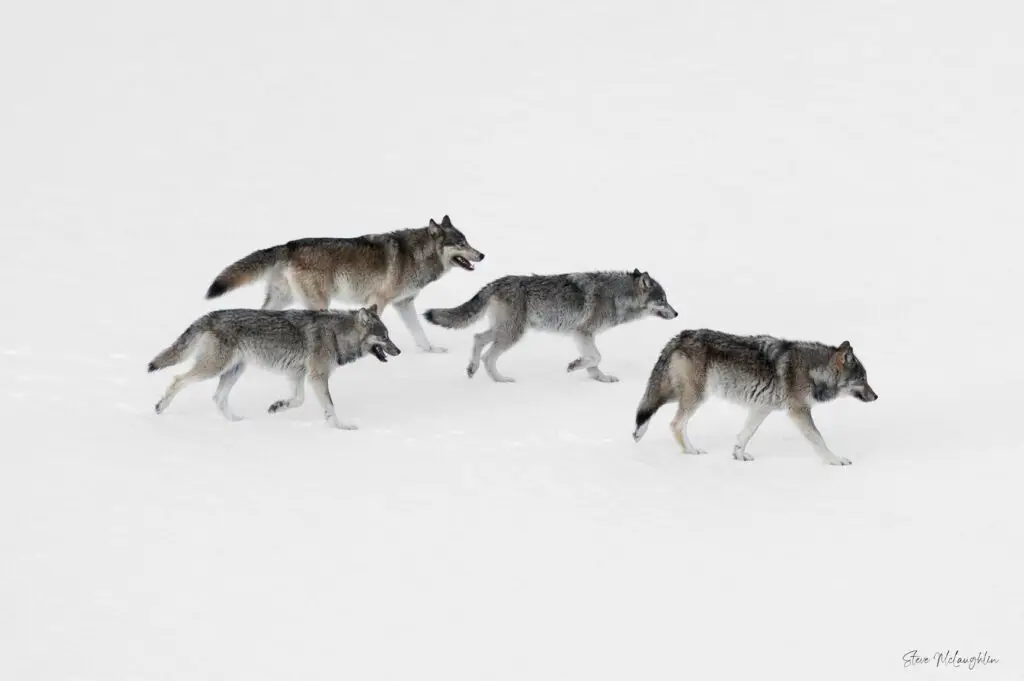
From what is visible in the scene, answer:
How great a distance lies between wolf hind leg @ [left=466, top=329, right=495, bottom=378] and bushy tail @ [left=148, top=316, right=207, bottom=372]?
3.49 metres

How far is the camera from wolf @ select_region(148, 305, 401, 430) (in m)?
12.9

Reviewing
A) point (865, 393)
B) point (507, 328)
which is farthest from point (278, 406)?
point (865, 393)

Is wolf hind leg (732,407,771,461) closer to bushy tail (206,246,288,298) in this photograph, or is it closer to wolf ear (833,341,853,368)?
wolf ear (833,341,853,368)

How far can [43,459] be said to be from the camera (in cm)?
1173

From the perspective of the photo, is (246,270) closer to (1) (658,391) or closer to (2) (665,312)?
(2) (665,312)

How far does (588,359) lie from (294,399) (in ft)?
12.7

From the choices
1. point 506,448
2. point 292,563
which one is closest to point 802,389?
point 506,448

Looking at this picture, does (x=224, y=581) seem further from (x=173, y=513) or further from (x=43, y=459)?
(x=43, y=459)

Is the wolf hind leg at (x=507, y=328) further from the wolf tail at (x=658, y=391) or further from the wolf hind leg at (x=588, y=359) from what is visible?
the wolf tail at (x=658, y=391)

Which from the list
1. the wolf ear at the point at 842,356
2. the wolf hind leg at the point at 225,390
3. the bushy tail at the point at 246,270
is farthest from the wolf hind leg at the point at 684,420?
the bushy tail at the point at 246,270

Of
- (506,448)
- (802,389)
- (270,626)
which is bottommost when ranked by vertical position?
(270,626)

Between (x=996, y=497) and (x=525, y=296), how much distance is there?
19.5ft
